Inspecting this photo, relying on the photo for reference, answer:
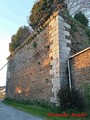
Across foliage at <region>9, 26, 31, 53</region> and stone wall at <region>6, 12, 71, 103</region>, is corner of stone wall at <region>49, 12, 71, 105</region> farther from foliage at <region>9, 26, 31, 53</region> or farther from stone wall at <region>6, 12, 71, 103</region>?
foliage at <region>9, 26, 31, 53</region>

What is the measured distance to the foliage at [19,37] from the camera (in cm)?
2022

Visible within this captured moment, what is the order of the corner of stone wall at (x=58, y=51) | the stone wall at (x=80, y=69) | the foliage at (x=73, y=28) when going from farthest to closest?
the foliage at (x=73, y=28), the corner of stone wall at (x=58, y=51), the stone wall at (x=80, y=69)

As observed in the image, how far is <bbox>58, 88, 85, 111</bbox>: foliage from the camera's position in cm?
896

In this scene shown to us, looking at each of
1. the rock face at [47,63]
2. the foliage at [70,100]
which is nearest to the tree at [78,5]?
the rock face at [47,63]

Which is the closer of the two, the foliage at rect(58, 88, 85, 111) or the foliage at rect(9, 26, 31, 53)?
the foliage at rect(58, 88, 85, 111)

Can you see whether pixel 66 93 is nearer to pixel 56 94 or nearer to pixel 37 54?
pixel 56 94

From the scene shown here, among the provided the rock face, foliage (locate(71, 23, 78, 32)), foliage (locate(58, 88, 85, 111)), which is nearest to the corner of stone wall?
the rock face

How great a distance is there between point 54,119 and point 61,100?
6.24 feet

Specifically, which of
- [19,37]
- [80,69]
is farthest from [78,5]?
[80,69]

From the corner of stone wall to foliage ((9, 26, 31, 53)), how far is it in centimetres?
923

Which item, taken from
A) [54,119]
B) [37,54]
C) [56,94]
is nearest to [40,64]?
[37,54]

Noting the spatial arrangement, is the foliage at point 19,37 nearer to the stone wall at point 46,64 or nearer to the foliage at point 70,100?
the stone wall at point 46,64

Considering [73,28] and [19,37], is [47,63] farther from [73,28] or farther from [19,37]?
[19,37]

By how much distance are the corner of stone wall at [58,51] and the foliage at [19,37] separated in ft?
30.3
